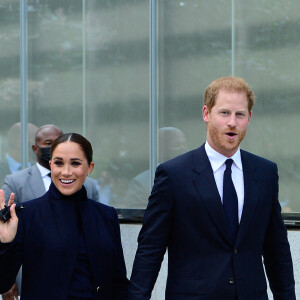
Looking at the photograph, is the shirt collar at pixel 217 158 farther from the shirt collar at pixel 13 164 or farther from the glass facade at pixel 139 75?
the shirt collar at pixel 13 164

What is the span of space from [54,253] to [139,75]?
4775mm

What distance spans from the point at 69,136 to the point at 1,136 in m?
5.89

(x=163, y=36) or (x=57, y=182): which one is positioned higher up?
(x=163, y=36)

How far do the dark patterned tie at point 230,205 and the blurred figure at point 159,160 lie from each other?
426 cm

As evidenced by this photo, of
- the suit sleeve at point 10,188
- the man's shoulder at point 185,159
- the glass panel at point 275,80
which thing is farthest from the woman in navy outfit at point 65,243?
the glass panel at point 275,80

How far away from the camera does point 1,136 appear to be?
10375mm

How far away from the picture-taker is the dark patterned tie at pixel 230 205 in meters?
4.26

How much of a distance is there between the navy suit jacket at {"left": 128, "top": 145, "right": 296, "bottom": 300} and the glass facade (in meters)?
3.43

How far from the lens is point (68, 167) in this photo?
459 centimetres

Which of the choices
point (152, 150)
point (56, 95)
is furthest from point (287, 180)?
point (56, 95)

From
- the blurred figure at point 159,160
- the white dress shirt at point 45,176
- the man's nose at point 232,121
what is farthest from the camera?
the blurred figure at point 159,160

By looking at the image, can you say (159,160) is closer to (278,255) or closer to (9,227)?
(278,255)

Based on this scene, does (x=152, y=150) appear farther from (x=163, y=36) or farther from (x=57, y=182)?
(x=57, y=182)

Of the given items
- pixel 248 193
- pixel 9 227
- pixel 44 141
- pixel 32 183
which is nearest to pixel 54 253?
pixel 9 227
